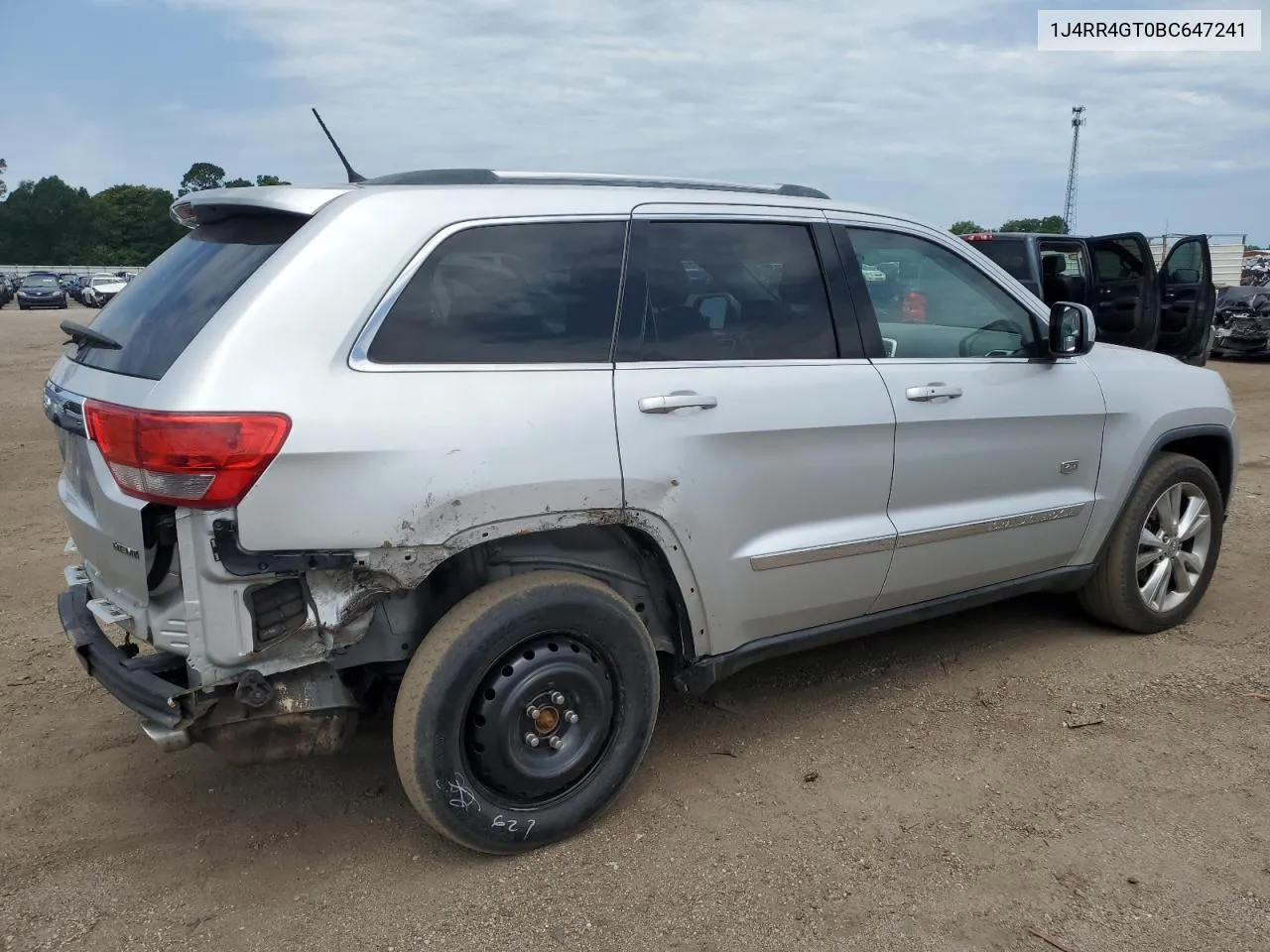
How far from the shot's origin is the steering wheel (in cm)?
Result: 409

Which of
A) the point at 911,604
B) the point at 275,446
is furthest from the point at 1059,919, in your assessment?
the point at 275,446

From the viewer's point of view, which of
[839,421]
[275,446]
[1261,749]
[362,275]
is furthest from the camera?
[1261,749]

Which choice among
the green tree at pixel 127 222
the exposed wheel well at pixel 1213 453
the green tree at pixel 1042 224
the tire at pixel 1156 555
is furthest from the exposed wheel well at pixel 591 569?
the green tree at pixel 127 222

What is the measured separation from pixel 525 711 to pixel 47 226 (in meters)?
108

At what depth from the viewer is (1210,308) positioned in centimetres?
972

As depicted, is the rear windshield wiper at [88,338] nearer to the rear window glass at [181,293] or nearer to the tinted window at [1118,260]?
the rear window glass at [181,293]

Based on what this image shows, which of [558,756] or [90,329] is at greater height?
[90,329]

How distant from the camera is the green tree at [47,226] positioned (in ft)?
307

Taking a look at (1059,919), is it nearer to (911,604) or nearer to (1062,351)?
(911,604)

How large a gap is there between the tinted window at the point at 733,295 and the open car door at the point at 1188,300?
7.38 m

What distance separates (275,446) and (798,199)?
208 centimetres

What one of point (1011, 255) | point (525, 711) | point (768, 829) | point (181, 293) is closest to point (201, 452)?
point (181, 293)

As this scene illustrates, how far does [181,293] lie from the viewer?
9.82ft

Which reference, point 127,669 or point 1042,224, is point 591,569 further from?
point 1042,224
